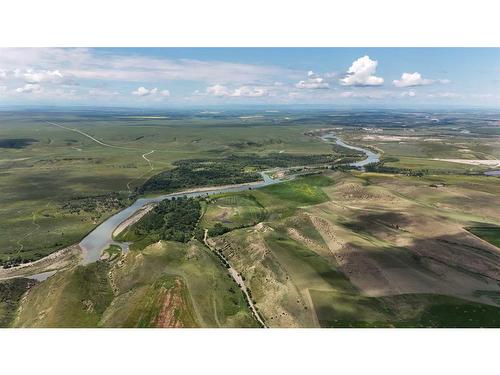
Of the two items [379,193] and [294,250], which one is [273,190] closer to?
[379,193]

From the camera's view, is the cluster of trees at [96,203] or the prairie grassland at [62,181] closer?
the prairie grassland at [62,181]

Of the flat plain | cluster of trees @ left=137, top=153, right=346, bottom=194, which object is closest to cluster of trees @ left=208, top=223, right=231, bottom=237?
the flat plain

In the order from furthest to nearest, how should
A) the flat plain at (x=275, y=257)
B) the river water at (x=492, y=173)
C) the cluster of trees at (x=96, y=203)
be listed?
the river water at (x=492, y=173), the cluster of trees at (x=96, y=203), the flat plain at (x=275, y=257)

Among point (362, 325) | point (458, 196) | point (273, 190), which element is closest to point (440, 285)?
point (362, 325)

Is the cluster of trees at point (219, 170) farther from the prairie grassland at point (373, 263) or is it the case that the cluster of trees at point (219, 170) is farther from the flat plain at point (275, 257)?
the prairie grassland at point (373, 263)

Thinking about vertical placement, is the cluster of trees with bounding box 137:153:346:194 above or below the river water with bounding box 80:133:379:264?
below

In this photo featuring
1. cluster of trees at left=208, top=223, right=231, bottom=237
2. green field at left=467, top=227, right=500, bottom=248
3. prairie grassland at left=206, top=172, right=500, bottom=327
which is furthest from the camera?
cluster of trees at left=208, top=223, right=231, bottom=237

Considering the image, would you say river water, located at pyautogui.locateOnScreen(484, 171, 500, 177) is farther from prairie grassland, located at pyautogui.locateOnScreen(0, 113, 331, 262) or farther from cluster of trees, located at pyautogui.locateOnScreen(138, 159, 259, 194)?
cluster of trees, located at pyautogui.locateOnScreen(138, 159, 259, 194)

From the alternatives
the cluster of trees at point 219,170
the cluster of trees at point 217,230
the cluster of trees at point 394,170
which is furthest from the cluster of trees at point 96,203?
the cluster of trees at point 394,170

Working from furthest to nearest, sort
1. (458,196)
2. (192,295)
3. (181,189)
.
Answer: (181,189)
(458,196)
(192,295)
